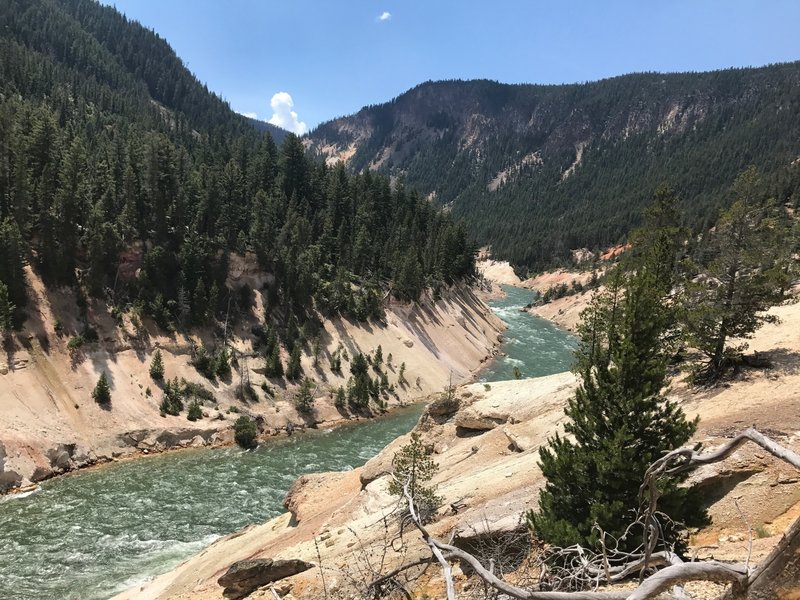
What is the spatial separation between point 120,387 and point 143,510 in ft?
58.6

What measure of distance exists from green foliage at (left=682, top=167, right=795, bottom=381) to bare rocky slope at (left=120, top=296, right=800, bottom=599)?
2.18 m

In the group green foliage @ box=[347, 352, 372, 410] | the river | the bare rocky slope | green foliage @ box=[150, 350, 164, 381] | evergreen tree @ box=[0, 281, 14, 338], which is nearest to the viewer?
the bare rocky slope

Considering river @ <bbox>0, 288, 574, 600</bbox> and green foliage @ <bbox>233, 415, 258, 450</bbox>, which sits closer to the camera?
river @ <bbox>0, 288, 574, 600</bbox>

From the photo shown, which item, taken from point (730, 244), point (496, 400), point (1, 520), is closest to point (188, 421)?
point (1, 520)

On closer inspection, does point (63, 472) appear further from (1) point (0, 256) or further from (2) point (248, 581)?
(2) point (248, 581)

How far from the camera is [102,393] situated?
47188mm

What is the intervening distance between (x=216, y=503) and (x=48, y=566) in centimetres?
1096

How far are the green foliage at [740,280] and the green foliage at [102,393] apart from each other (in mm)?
48653

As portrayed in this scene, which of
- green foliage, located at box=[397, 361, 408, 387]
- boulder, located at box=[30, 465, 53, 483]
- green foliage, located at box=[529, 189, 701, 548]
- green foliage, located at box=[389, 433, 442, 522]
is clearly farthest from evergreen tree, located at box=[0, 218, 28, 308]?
green foliage, located at box=[529, 189, 701, 548]

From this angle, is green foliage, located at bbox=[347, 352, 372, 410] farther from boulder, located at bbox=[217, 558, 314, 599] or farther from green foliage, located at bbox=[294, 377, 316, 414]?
boulder, located at bbox=[217, 558, 314, 599]

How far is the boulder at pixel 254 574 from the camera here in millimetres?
19406

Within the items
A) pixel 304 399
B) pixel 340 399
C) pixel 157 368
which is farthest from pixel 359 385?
pixel 157 368

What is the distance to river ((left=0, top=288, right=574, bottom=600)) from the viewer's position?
2828 cm

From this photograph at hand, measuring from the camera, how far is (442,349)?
8038 cm
